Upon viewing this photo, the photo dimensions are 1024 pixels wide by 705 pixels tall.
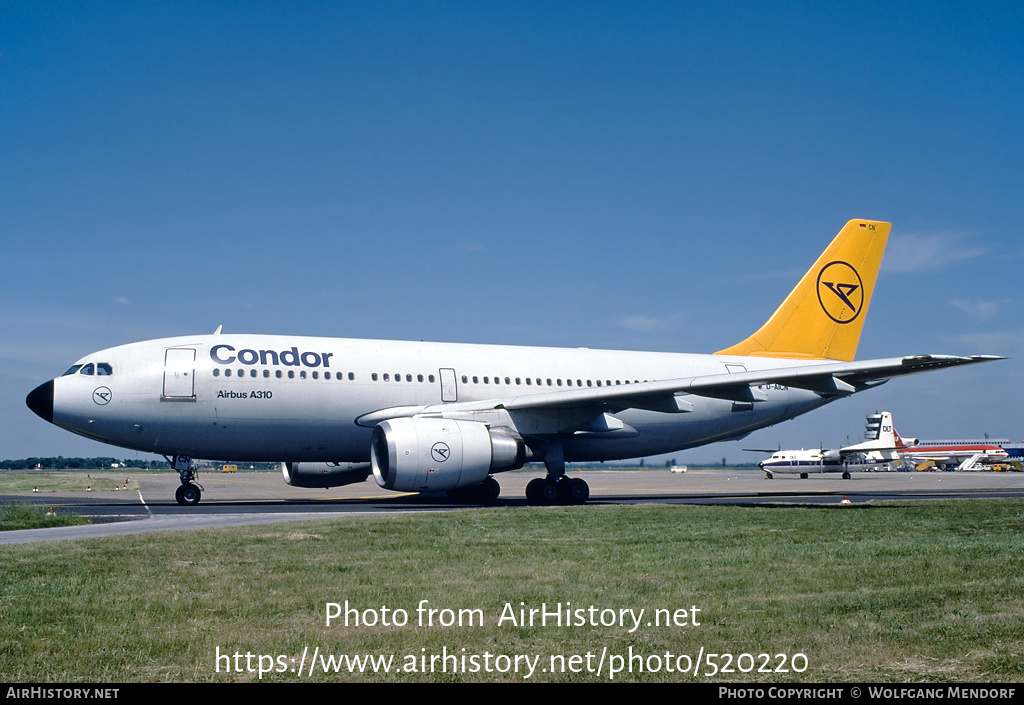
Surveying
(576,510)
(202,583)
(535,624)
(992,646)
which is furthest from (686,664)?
(576,510)

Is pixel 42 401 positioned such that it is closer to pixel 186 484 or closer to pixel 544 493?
pixel 186 484

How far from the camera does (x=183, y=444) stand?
19.8 m

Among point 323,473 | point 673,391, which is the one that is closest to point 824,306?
point 673,391

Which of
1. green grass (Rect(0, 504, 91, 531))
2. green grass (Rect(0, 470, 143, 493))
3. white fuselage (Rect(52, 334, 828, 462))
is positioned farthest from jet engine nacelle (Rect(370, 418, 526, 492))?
green grass (Rect(0, 470, 143, 493))

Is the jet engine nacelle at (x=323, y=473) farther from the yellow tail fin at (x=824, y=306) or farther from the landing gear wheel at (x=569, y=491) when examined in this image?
the yellow tail fin at (x=824, y=306)

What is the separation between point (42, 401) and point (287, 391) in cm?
521

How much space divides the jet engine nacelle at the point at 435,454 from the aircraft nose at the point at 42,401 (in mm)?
7217

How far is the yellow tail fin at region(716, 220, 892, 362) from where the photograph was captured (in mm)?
26344

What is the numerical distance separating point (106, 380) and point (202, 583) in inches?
502

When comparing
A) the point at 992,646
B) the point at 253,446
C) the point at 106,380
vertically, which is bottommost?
the point at 992,646

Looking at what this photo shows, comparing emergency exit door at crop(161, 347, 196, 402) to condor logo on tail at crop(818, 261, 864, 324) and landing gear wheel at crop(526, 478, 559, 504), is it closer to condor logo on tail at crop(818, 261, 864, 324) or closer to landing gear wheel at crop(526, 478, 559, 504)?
landing gear wheel at crop(526, 478, 559, 504)

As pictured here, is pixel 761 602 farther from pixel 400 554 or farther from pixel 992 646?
pixel 400 554

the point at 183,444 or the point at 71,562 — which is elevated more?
the point at 183,444

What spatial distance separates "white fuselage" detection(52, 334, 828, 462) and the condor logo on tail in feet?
21.1
